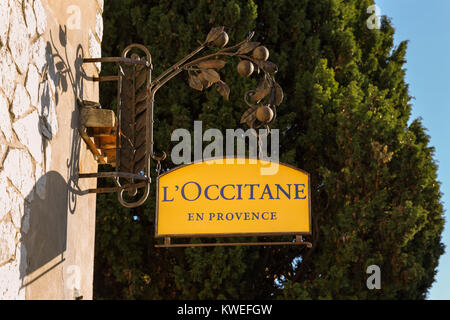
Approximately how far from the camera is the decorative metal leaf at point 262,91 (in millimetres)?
4324

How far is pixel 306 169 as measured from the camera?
9.80 metres


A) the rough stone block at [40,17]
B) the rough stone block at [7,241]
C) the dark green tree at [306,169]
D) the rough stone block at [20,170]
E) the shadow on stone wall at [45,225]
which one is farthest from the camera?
the dark green tree at [306,169]

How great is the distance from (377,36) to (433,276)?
4.48 meters

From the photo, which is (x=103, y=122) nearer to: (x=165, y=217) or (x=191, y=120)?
(x=165, y=217)

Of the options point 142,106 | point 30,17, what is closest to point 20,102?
point 30,17

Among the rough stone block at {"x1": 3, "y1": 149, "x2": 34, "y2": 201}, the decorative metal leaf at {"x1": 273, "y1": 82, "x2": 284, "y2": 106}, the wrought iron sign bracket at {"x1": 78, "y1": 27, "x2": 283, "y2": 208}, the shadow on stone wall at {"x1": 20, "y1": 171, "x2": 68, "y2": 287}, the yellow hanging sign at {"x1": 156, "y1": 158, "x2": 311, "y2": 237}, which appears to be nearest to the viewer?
the rough stone block at {"x1": 3, "y1": 149, "x2": 34, "y2": 201}

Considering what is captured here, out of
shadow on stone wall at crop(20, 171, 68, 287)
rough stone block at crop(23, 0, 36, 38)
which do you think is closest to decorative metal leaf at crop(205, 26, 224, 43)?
rough stone block at crop(23, 0, 36, 38)

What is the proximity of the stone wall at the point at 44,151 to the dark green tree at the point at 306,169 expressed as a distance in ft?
15.3

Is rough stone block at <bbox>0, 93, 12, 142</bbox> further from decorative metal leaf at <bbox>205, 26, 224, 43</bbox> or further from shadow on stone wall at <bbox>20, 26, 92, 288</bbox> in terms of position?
decorative metal leaf at <bbox>205, 26, 224, 43</bbox>

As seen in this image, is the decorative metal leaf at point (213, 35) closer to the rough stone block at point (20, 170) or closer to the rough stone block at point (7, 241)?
the rough stone block at point (20, 170)

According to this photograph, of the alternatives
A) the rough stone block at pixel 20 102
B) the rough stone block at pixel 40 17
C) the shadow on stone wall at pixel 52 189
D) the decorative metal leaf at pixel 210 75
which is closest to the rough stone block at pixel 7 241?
the shadow on stone wall at pixel 52 189

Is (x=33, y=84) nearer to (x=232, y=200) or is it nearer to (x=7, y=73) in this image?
(x=7, y=73)

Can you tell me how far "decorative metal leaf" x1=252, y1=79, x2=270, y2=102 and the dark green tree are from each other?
4800 millimetres

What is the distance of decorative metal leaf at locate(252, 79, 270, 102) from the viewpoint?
4.32 m
